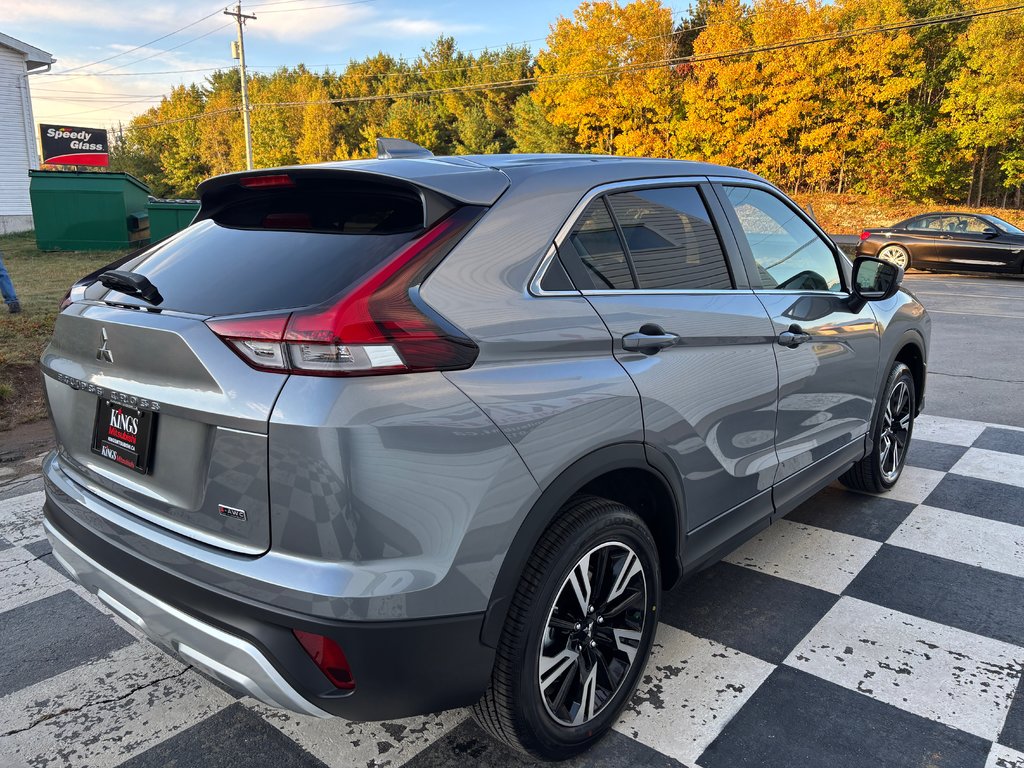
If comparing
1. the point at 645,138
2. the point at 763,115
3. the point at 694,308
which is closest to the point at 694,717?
the point at 694,308

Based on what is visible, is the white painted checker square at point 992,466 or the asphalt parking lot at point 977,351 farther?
the asphalt parking lot at point 977,351

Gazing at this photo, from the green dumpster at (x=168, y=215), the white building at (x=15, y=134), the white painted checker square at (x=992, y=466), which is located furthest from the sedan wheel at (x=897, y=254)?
the white building at (x=15, y=134)

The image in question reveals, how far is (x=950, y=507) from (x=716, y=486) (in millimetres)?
2308

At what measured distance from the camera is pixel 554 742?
7.04 feet

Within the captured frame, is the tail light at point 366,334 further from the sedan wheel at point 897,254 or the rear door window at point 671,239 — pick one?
the sedan wheel at point 897,254

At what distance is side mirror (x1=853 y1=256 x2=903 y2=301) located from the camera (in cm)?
365

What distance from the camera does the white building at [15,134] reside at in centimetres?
2594

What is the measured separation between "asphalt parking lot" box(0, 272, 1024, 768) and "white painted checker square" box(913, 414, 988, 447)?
54.3 inches

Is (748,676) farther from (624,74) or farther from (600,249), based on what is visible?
(624,74)

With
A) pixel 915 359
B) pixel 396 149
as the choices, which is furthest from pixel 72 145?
pixel 915 359

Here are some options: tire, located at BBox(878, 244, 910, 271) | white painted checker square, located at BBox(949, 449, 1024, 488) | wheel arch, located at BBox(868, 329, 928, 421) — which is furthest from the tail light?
tire, located at BBox(878, 244, 910, 271)

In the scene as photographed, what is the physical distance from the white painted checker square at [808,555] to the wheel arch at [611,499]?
3.52 feet

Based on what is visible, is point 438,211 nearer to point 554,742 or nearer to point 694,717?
point 554,742

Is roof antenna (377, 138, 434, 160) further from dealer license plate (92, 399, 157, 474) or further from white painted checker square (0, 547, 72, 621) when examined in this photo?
white painted checker square (0, 547, 72, 621)
